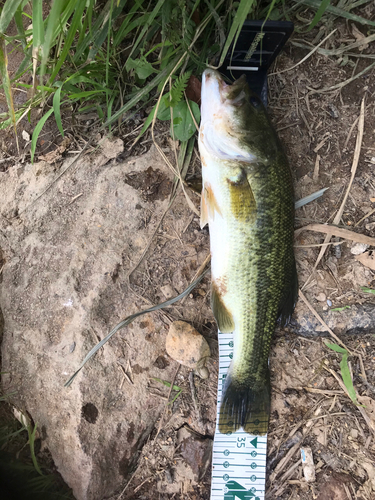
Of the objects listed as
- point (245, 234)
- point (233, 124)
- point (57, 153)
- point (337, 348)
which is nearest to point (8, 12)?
point (57, 153)

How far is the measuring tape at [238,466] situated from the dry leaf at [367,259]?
142cm

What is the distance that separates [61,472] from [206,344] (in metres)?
1.43

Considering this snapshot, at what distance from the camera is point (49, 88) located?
253cm

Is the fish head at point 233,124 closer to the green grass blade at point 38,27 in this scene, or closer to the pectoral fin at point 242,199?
the pectoral fin at point 242,199

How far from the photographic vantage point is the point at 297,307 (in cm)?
263

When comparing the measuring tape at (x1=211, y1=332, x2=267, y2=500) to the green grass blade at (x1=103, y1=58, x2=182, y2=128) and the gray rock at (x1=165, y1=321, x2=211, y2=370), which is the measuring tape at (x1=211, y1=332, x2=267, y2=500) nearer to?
the gray rock at (x1=165, y1=321, x2=211, y2=370)

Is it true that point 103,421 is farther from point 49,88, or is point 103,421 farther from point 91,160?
point 49,88

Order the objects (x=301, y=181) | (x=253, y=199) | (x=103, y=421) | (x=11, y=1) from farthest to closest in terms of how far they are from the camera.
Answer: (x=301, y=181), (x=103, y=421), (x=253, y=199), (x=11, y=1)

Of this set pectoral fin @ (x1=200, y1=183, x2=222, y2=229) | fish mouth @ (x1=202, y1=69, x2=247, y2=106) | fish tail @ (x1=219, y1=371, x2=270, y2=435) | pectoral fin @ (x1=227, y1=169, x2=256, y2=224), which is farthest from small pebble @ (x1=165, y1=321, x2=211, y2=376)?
fish mouth @ (x1=202, y1=69, x2=247, y2=106)

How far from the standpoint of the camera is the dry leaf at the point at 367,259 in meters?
2.58

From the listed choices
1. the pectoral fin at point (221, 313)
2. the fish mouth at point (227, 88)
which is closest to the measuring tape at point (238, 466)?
the pectoral fin at point (221, 313)

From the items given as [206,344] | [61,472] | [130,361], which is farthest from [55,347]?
[206,344]

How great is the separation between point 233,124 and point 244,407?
6.62 feet

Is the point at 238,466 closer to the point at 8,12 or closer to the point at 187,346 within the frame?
the point at 187,346
